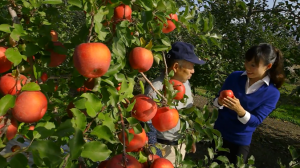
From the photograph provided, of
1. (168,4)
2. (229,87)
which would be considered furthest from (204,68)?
(168,4)

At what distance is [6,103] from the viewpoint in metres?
0.66

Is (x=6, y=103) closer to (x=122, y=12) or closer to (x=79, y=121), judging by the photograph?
(x=79, y=121)

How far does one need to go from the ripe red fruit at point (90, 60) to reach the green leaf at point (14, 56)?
0.50 feet

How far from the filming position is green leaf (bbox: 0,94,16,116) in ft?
2.11

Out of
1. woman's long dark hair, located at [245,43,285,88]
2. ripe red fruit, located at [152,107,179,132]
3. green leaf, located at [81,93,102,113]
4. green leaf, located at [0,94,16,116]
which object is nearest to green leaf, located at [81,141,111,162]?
green leaf, located at [81,93,102,113]

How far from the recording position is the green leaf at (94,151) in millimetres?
621

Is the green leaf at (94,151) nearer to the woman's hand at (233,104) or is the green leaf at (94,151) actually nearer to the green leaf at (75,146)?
the green leaf at (75,146)

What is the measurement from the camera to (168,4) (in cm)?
88

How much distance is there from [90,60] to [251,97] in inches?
69.2

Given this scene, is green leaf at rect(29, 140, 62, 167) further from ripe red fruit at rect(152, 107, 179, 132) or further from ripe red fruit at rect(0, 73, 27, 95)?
ripe red fruit at rect(152, 107, 179, 132)

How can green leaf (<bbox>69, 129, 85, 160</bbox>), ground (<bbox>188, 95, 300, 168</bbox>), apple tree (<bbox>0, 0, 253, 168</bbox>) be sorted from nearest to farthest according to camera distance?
green leaf (<bbox>69, 129, 85, 160</bbox>) → apple tree (<bbox>0, 0, 253, 168</bbox>) → ground (<bbox>188, 95, 300, 168</bbox>)

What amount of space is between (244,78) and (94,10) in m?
1.85

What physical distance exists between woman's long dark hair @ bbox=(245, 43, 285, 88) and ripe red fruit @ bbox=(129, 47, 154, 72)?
1.41 metres

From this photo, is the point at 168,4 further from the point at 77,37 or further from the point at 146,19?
the point at 77,37
